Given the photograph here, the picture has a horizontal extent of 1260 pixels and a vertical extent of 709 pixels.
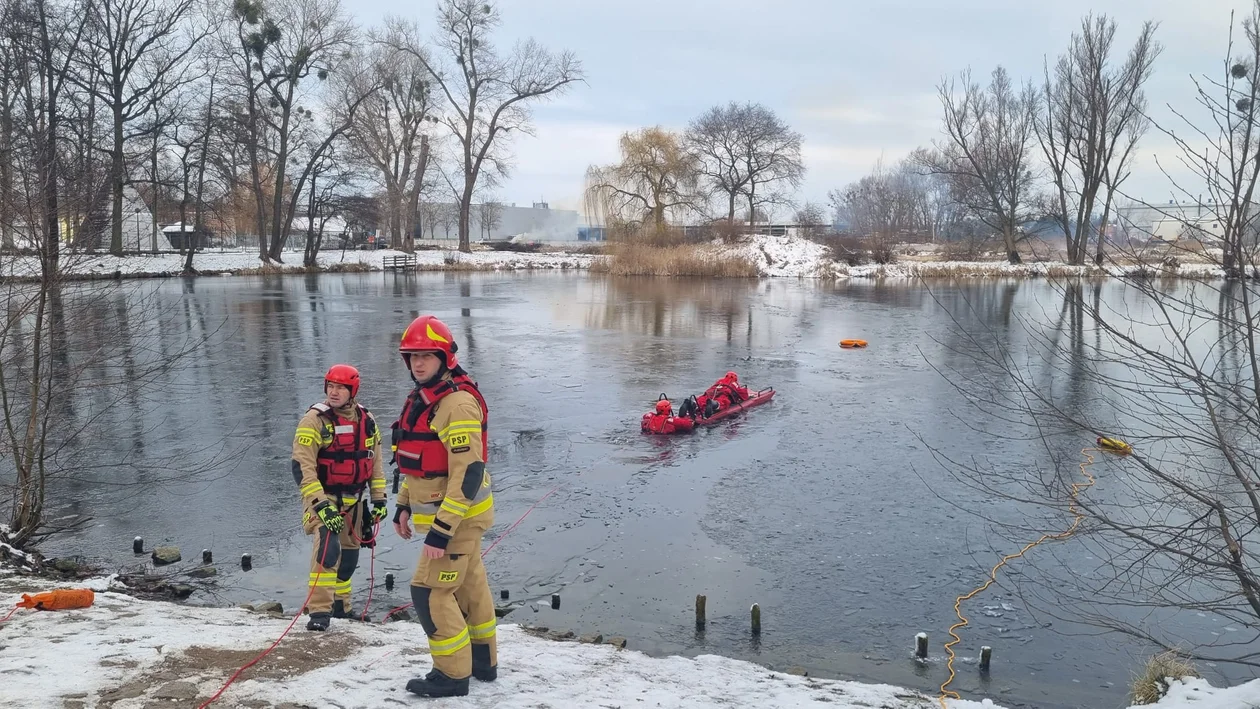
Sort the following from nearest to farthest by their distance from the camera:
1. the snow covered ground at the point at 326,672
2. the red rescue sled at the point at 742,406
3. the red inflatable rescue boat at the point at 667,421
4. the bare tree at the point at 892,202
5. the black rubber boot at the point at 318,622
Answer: the snow covered ground at the point at 326,672 → the black rubber boot at the point at 318,622 → the red inflatable rescue boat at the point at 667,421 → the red rescue sled at the point at 742,406 → the bare tree at the point at 892,202

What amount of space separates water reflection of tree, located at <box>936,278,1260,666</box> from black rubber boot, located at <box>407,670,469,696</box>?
8.69 ft

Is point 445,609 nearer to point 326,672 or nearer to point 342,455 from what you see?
point 326,672

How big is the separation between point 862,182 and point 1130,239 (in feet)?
323

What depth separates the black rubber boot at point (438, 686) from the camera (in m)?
3.87

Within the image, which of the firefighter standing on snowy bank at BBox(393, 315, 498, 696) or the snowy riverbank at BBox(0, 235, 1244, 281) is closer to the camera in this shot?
the firefighter standing on snowy bank at BBox(393, 315, 498, 696)

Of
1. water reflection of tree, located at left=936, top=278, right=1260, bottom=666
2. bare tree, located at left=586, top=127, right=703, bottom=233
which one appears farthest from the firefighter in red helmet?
bare tree, located at left=586, top=127, right=703, bottom=233

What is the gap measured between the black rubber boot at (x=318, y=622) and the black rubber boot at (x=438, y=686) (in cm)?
113

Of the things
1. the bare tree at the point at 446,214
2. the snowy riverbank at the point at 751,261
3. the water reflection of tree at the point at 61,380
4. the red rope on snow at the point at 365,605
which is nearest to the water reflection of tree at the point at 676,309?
the snowy riverbank at the point at 751,261

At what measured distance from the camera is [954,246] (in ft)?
178

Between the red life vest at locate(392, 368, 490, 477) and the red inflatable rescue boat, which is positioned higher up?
the red life vest at locate(392, 368, 490, 477)

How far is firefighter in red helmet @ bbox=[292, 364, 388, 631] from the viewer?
190 inches

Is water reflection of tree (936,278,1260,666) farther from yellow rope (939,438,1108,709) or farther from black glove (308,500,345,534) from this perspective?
black glove (308,500,345,534)

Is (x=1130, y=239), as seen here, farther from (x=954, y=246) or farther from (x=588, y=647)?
(x=954, y=246)

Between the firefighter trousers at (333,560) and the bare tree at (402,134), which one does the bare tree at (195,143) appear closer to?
the bare tree at (402,134)
